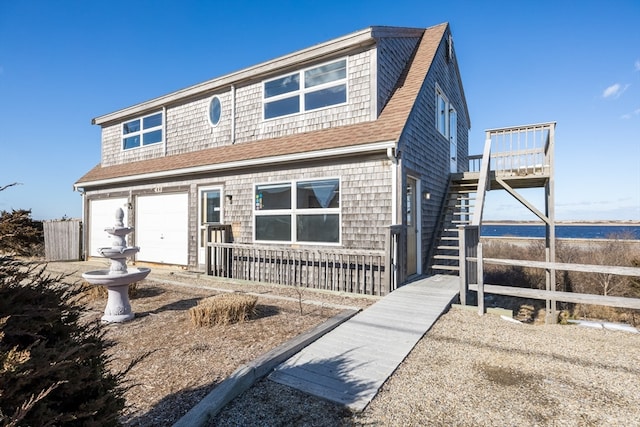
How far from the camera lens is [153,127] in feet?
39.7

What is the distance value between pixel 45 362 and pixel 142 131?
13.0 meters

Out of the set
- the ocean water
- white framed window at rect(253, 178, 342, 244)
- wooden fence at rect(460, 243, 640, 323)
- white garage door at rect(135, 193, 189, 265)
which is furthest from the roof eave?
the ocean water

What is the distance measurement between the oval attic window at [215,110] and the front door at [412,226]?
6577mm

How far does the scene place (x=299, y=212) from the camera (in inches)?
310

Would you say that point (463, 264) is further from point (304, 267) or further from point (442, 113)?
point (442, 113)

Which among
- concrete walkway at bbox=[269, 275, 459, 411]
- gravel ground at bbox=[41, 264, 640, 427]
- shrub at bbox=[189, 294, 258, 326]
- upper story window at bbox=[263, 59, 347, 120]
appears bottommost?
gravel ground at bbox=[41, 264, 640, 427]

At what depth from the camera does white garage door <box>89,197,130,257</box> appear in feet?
40.7

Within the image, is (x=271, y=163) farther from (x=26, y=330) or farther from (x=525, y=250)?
(x=525, y=250)

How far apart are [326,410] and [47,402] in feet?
6.70

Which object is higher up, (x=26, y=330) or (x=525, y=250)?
(x=26, y=330)

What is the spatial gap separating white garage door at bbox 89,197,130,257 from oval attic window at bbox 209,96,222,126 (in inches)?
192

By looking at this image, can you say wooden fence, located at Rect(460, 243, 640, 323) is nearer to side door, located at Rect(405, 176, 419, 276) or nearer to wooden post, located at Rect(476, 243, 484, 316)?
wooden post, located at Rect(476, 243, 484, 316)

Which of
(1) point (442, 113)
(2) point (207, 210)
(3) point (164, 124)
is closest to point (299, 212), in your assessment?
(2) point (207, 210)

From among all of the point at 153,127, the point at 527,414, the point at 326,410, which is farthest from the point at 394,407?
the point at 153,127
